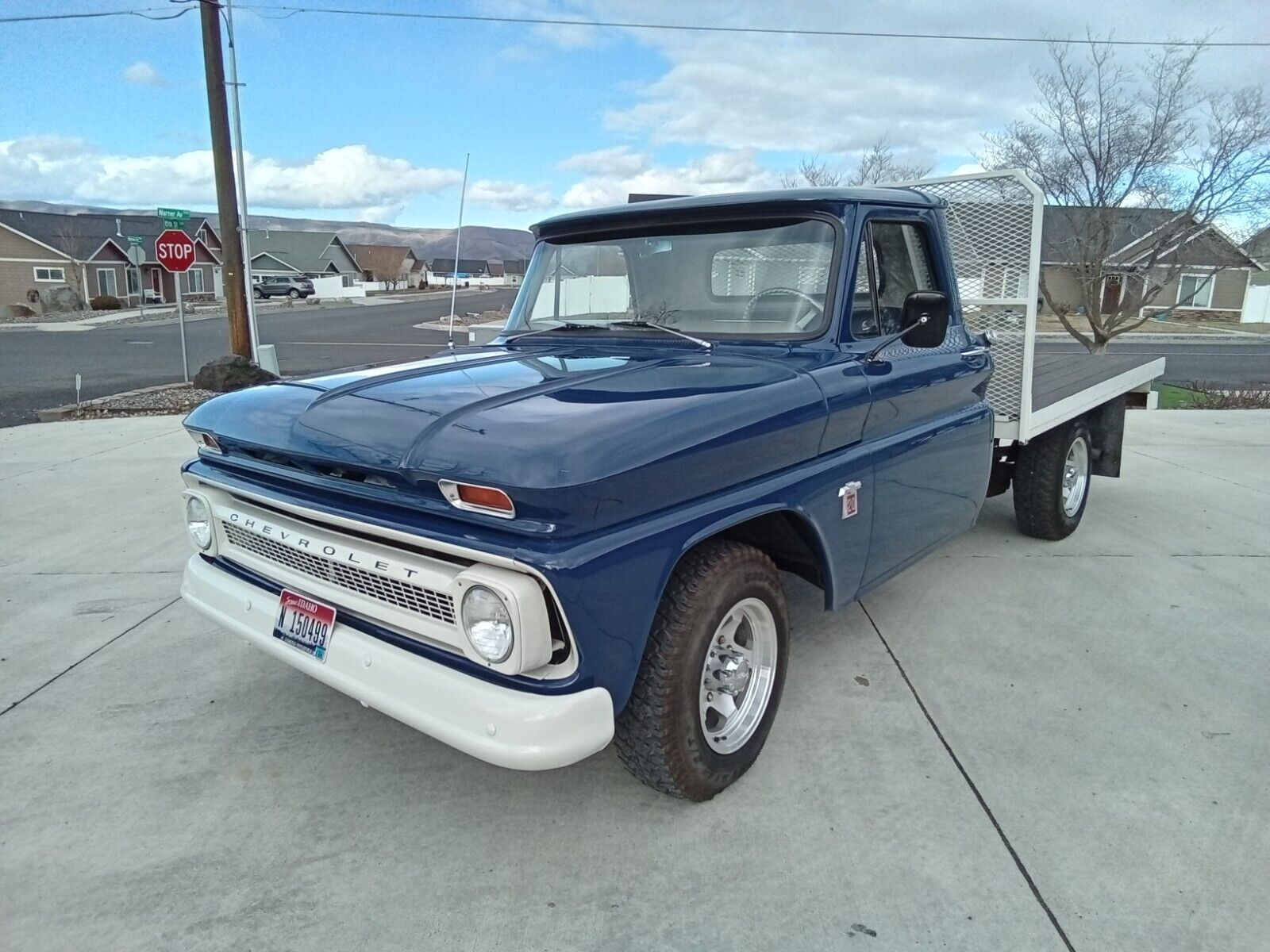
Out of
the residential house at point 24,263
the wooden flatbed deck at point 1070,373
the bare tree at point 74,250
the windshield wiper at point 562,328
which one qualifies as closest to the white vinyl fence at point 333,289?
the bare tree at point 74,250

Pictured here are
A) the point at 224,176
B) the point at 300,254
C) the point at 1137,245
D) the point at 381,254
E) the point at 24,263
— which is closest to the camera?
the point at 224,176

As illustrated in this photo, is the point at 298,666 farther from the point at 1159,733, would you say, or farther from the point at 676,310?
the point at 1159,733

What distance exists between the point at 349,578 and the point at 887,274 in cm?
234

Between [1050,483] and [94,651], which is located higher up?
[1050,483]

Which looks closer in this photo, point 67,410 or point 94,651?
point 94,651

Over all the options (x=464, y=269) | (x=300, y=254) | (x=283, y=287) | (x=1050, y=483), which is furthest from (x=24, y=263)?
(x=1050, y=483)

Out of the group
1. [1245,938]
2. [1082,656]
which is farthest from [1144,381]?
[1245,938]

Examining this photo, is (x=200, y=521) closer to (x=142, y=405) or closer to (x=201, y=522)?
(x=201, y=522)

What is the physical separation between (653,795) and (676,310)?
1.83m

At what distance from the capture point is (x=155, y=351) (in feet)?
71.3

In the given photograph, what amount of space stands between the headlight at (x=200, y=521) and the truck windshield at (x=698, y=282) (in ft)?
4.94

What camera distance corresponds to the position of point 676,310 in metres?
3.45

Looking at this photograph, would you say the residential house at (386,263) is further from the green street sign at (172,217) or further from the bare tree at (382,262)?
the green street sign at (172,217)

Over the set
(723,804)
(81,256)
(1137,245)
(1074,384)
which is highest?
(81,256)
